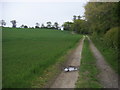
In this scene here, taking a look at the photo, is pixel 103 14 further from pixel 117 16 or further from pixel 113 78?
pixel 113 78

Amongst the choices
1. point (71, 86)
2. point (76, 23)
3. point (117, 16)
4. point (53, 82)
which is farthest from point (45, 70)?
point (76, 23)

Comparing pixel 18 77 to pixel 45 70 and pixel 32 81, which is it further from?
pixel 45 70

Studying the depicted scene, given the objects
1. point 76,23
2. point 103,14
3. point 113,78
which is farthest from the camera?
point 76,23

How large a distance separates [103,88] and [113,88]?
16.0 inches

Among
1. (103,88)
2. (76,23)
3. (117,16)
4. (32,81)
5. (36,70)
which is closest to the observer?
(103,88)

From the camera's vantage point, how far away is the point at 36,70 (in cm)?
916

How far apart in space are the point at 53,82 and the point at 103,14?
14.2 m

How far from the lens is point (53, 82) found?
7594mm

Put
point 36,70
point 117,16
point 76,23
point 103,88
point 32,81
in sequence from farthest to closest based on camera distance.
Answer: point 76,23, point 117,16, point 36,70, point 32,81, point 103,88

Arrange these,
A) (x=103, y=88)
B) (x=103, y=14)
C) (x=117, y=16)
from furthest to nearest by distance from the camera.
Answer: (x=103, y=14), (x=117, y=16), (x=103, y=88)

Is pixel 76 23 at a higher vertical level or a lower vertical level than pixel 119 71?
higher

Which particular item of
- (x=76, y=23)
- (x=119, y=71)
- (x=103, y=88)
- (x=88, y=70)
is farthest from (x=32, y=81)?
(x=76, y=23)

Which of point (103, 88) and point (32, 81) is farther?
point (32, 81)

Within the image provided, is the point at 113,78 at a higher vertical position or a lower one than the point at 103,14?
lower
